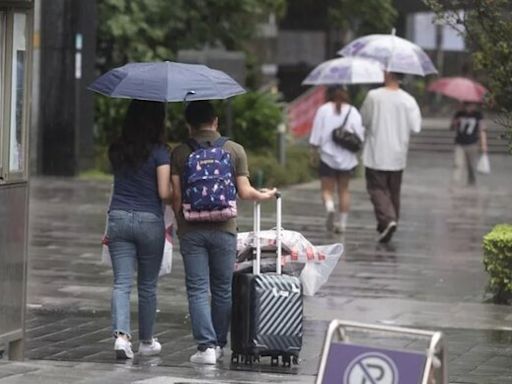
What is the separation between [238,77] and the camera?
82.1ft

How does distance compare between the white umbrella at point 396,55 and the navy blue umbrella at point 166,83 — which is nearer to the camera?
the navy blue umbrella at point 166,83

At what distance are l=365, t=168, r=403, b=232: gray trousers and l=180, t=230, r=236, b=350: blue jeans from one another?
7.33 meters

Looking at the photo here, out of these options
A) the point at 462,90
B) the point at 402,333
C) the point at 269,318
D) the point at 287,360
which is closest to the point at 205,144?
the point at 269,318

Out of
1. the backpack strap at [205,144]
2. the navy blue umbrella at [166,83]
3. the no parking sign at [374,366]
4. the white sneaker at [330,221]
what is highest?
the navy blue umbrella at [166,83]

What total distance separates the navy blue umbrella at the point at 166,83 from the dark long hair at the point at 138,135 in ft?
0.52

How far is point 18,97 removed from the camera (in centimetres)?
914

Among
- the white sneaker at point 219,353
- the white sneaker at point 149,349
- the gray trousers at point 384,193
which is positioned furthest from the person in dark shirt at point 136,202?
the gray trousers at point 384,193

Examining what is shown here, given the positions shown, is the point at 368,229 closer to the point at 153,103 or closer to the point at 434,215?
the point at 434,215

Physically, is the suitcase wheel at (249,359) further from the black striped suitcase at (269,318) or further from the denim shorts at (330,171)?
the denim shorts at (330,171)

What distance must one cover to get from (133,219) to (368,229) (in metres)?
9.31

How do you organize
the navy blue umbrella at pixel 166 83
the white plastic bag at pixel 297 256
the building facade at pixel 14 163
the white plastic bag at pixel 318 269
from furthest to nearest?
1. the white plastic bag at pixel 318 269
2. the white plastic bag at pixel 297 256
3. the navy blue umbrella at pixel 166 83
4. the building facade at pixel 14 163

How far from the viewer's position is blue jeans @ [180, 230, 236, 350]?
30.3 feet

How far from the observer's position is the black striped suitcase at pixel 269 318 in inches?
362

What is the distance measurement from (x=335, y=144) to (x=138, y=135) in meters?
8.24
